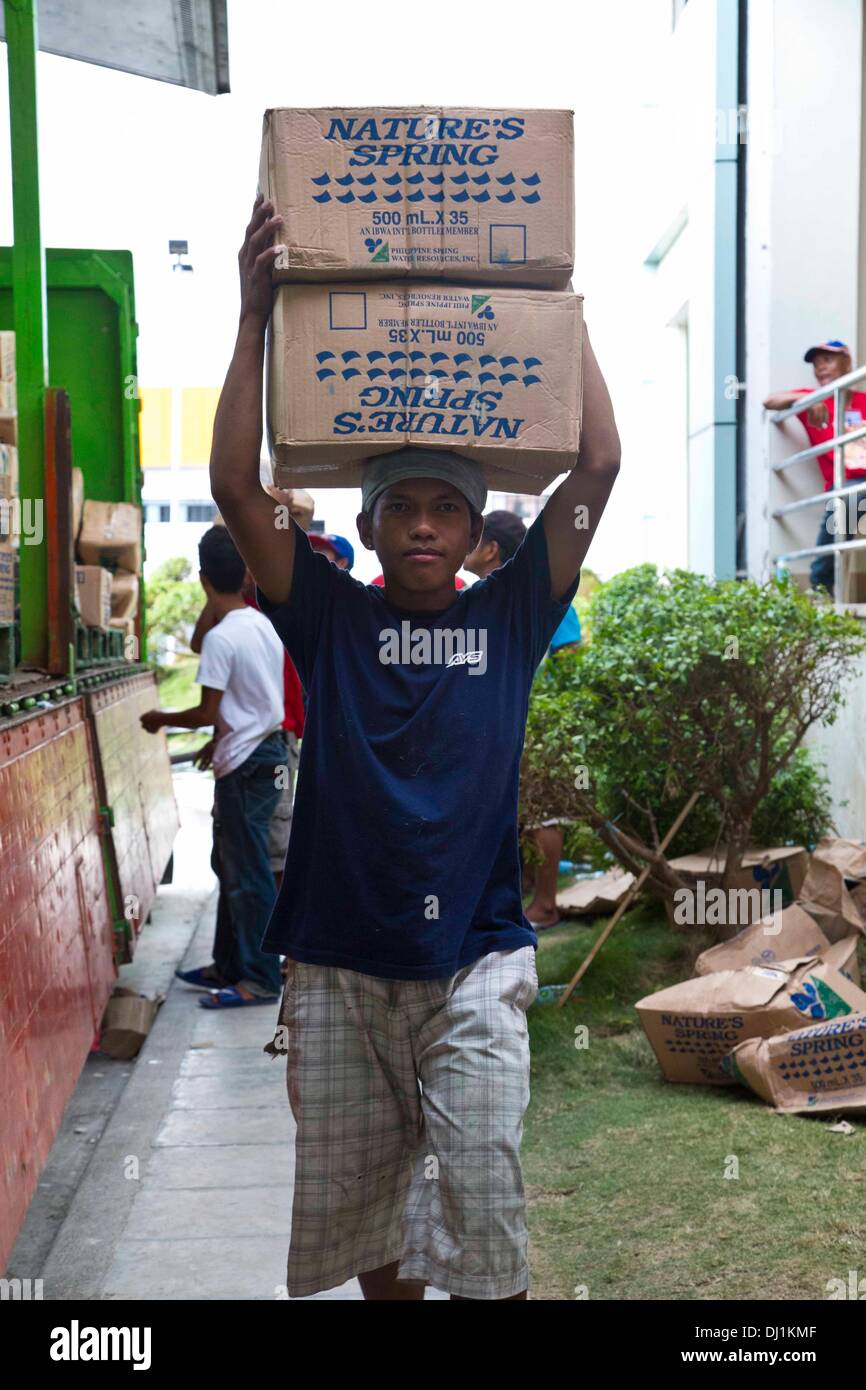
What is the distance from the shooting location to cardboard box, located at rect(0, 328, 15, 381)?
4801mm

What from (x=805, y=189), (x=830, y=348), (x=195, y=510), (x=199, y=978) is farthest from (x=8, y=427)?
(x=195, y=510)

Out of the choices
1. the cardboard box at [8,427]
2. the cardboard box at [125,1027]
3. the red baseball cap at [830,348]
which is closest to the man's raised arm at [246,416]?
the cardboard box at [8,427]

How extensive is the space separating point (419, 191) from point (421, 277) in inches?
5.7

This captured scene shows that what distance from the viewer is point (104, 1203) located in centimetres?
431

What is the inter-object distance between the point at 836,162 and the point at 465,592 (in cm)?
833

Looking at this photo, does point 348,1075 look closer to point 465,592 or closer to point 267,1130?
point 465,592

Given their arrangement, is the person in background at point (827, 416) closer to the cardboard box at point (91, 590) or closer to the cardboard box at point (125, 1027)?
the cardboard box at point (91, 590)

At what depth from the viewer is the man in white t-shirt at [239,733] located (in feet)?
20.4

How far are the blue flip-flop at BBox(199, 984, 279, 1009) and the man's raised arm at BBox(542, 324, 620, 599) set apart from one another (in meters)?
4.25

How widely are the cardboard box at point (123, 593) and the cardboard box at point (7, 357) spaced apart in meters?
2.92

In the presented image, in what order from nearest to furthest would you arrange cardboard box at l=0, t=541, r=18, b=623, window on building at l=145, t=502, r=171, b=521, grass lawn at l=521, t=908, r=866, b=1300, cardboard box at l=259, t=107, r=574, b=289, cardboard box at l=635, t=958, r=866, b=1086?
cardboard box at l=259, t=107, r=574, b=289 → grass lawn at l=521, t=908, r=866, b=1300 → cardboard box at l=0, t=541, r=18, b=623 → cardboard box at l=635, t=958, r=866, b=1086 → window on building at l=145, t=502, r=171, b=521

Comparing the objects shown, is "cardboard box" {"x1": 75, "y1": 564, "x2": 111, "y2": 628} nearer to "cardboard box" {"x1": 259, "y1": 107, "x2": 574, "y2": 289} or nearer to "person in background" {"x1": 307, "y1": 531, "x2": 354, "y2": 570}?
"person in background" {"x1": 307, "y1": 531, "x2": 354, "y2": 570}

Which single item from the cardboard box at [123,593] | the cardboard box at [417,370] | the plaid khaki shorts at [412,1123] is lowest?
the plaid khaki shorts at [412,1123]

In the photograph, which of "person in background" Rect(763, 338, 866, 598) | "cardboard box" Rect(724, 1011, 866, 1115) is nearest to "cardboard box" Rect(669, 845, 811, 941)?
"cardboard box" Rect(724, 1011, 866, 1115)
